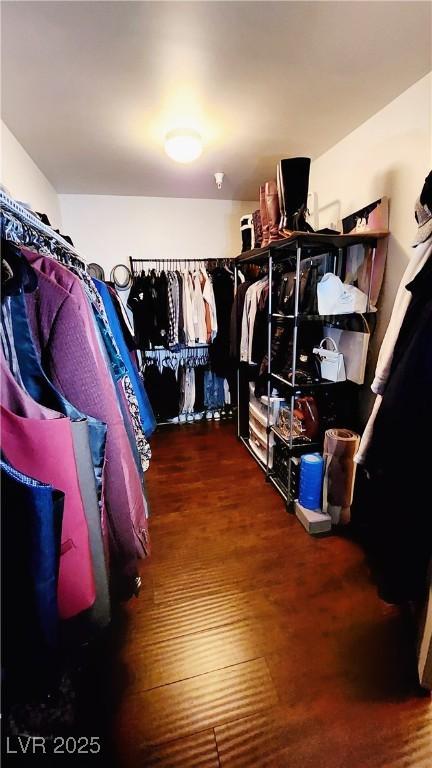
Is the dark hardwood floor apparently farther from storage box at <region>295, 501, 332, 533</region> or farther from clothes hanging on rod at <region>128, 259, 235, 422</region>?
clothes hanging on rod at <region>128, 259, 235, 422</region>

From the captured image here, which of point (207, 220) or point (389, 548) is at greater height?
point (207, 220)

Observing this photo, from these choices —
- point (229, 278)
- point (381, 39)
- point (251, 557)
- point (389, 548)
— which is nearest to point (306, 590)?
point (251, 557)

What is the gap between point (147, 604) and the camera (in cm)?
138

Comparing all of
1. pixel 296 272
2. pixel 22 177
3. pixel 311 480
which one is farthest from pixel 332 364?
pixel 22 177

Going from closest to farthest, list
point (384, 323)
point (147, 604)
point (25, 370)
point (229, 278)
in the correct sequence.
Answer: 1. point (25, 370)
2. point (147, 604)
3. point (384, 323)
4. point (229, 278)

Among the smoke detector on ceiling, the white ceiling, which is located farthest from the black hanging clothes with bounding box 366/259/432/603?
the smoke detector on ceiling

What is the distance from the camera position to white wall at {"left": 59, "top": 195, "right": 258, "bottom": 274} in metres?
2.92

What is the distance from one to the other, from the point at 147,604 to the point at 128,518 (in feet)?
2.72

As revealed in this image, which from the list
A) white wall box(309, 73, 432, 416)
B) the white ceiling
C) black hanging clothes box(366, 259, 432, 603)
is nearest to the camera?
black hanging clothes box(366, 259, 432, 603)

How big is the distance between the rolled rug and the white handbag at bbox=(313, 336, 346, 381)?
13.2 inches

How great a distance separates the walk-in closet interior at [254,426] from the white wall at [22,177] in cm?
3

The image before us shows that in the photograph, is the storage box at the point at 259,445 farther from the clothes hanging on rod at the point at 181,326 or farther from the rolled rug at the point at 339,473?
the clothes hanging on rod at the point at 181,326

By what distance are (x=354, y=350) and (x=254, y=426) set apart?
1087mm

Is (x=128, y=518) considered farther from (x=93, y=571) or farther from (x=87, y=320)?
(x=87, y=320)
